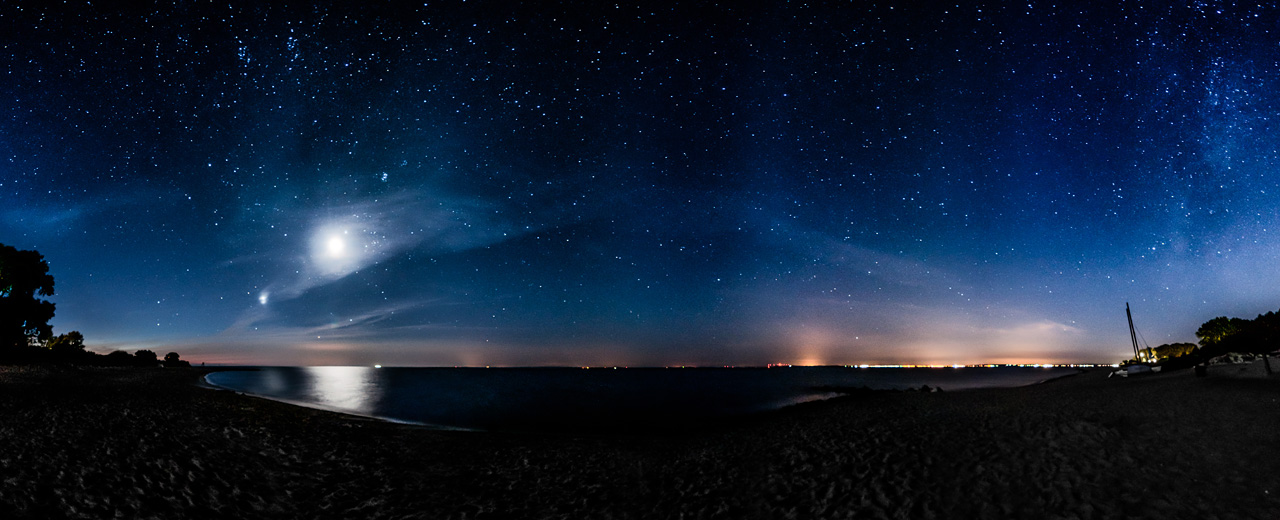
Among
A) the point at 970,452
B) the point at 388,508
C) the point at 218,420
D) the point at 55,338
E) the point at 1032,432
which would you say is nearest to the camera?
the point at 388,508

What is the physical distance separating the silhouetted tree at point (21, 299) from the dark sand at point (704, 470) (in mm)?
53697

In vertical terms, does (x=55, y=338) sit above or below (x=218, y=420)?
above

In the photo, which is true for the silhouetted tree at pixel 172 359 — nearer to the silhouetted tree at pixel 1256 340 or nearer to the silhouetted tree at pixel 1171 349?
the silhouetted tree at pixel 1256 340

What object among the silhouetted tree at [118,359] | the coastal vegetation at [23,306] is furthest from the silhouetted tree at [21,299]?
the silhouetted tree at [118,359]

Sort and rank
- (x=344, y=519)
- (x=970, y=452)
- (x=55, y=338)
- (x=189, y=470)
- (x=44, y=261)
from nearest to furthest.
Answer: (x=344, y=519) < (x=189, y=470) < (x=970, y=452) < (x=44, y=261) < (x=55, y=338)

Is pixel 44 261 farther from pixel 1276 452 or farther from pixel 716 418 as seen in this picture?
pixel 1276 452

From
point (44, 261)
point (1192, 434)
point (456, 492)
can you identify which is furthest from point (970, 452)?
point (44, 261)

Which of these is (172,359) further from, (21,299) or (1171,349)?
(1171,349)

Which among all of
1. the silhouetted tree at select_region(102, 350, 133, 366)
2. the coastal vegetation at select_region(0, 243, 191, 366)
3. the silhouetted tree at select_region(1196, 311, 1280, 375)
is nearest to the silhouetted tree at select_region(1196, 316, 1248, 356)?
the silhouetted tree at select_region(1196, 311, 1280, 375)

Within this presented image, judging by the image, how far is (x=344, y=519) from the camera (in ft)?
34.3

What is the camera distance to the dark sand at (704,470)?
30.7 feet

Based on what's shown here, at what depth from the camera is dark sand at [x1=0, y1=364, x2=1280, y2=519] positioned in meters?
9.36

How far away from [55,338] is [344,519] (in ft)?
395

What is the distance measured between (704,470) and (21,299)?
263 feet
